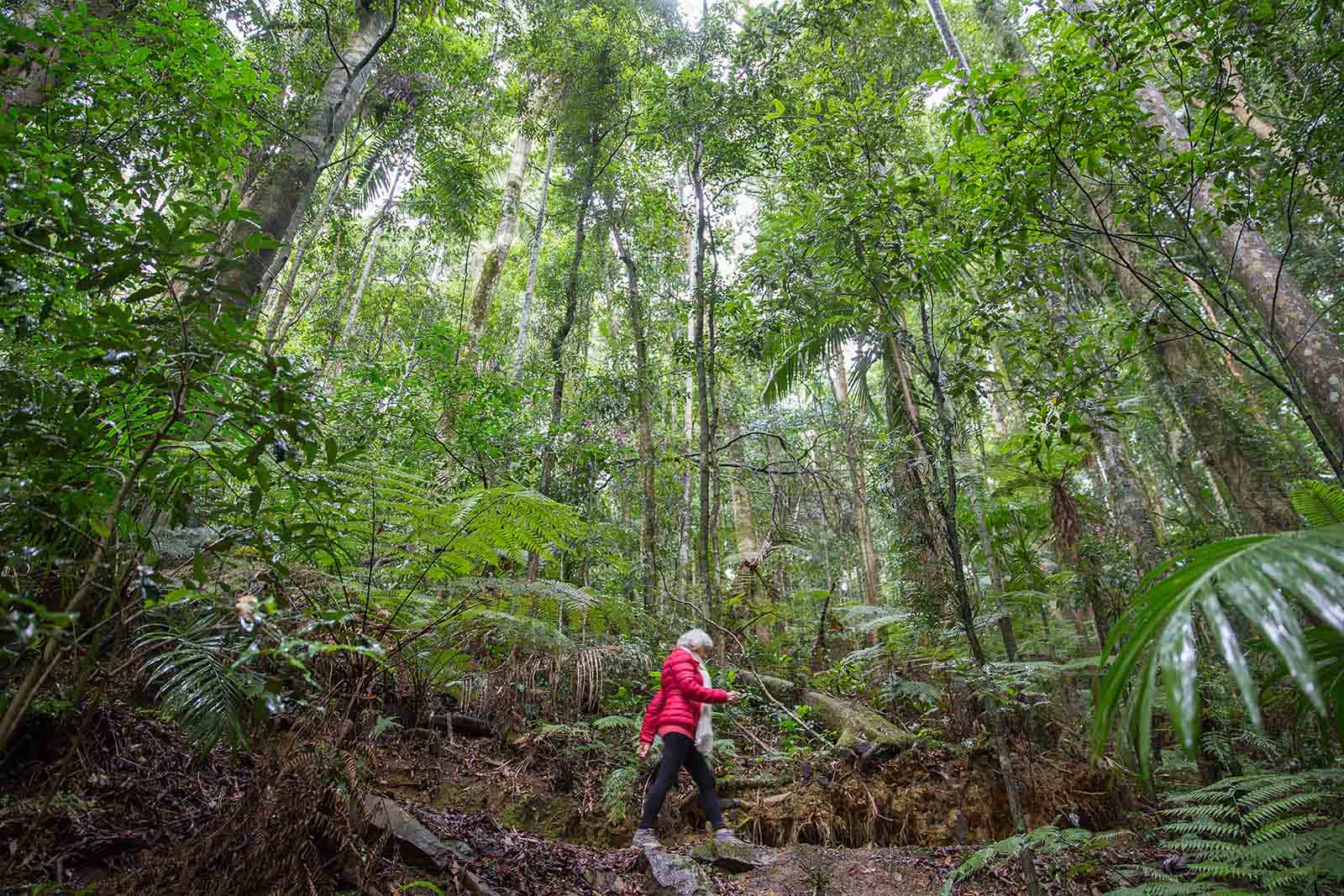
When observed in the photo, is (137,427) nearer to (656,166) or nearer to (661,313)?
(656,166)

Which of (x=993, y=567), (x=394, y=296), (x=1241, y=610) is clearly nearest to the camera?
(x=1241, y=610)

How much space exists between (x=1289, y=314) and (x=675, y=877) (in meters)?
Answer: 6.49

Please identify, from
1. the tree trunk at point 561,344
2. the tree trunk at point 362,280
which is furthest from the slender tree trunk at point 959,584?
the tree trunk at point 362,280

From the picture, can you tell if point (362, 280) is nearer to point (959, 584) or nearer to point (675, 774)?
point (675, 774)

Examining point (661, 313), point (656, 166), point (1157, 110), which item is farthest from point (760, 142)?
point (661, 313)

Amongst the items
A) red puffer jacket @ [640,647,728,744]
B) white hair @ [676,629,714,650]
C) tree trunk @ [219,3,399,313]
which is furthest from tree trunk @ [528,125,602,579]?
tree trunk @ [219,3,399,313]

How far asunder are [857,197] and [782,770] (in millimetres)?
4417

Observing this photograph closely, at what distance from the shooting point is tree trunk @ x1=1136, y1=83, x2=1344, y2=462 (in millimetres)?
4531

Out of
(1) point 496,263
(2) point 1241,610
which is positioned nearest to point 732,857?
(2) point 1241,610

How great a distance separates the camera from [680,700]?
4375mm

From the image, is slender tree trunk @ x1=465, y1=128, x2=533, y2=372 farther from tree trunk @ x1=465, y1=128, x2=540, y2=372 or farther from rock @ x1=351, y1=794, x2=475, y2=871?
rock @ x1=351, y1=794, x2=475, y2=871

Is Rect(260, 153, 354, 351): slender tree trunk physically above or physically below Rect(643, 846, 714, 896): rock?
above

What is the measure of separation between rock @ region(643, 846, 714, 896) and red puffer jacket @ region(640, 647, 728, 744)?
0.85 metres

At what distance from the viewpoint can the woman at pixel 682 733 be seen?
4000mm
